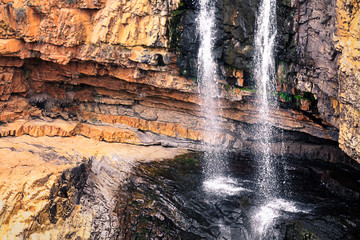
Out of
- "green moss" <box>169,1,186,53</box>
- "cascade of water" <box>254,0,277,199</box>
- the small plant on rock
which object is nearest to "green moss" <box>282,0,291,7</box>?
"cascade of water" <box>254,0,277,199</box>

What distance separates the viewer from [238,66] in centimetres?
1655

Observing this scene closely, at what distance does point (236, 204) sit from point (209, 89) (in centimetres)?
568

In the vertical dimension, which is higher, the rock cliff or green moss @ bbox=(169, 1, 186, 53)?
green moss @ bbox=(169, 1, 186, 53)

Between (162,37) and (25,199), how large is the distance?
8181 millimetres

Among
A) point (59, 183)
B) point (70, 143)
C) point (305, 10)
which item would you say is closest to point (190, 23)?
point (305, 10)

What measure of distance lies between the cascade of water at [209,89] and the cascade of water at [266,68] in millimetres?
1850

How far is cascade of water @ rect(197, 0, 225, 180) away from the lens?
54.4 ft

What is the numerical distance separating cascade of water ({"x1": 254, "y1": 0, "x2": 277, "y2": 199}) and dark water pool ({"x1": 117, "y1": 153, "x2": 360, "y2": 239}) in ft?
1.32

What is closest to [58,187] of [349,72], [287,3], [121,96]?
[121,96]

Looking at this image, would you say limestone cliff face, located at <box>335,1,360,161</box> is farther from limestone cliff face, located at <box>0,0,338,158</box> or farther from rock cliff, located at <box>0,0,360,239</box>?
limestone cliff face, located at <box>0,0,338,158</box>

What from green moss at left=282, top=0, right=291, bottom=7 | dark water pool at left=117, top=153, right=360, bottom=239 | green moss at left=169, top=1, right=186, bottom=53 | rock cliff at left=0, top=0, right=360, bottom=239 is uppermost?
green moss at left=282, top=0, right=291, bottom=7

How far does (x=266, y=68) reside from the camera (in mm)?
16391

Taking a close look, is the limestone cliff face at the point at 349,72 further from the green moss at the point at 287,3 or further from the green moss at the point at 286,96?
the green moss at the point at 286,96

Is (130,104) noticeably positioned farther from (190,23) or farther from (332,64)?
(332,64)
